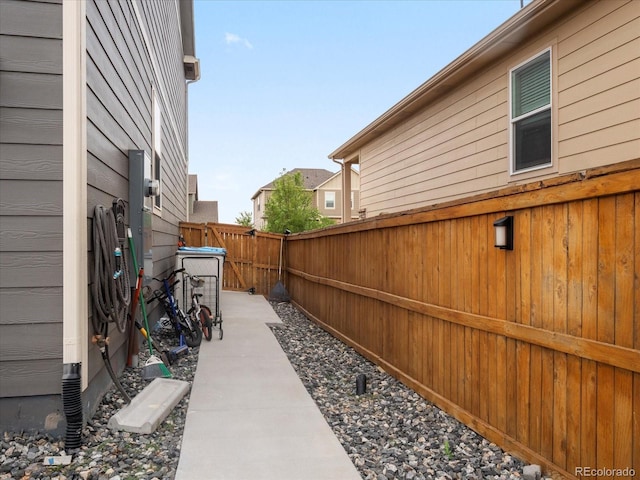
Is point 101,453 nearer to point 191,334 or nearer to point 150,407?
point 150,407

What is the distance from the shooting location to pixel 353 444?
314 centimetres

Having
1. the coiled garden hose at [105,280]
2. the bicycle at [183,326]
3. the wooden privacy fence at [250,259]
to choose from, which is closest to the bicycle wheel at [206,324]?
the bicycle at [183,326]

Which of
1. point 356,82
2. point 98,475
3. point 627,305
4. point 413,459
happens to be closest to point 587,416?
point 627,305

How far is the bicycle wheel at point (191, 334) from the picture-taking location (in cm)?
564

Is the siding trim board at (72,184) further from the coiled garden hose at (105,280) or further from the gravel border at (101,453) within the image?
the gravel border at (101,453)

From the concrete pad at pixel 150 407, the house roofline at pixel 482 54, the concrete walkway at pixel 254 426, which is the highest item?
the house roofline at pixel 482 54

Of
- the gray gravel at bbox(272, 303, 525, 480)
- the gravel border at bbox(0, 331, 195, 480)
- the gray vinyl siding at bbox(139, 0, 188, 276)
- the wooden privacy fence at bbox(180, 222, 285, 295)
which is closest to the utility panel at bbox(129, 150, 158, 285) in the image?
the gravel border at bbox(0, 331, 195, 480)

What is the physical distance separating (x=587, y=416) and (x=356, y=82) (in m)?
26.8

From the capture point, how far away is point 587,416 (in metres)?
2.30

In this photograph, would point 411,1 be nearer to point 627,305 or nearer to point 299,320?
point 299,320

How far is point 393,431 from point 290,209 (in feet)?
78.1

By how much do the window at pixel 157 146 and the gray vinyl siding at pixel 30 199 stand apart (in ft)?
11.0

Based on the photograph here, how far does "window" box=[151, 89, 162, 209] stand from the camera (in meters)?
6.48

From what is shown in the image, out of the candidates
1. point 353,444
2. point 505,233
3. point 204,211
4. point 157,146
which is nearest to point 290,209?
point 204,211
